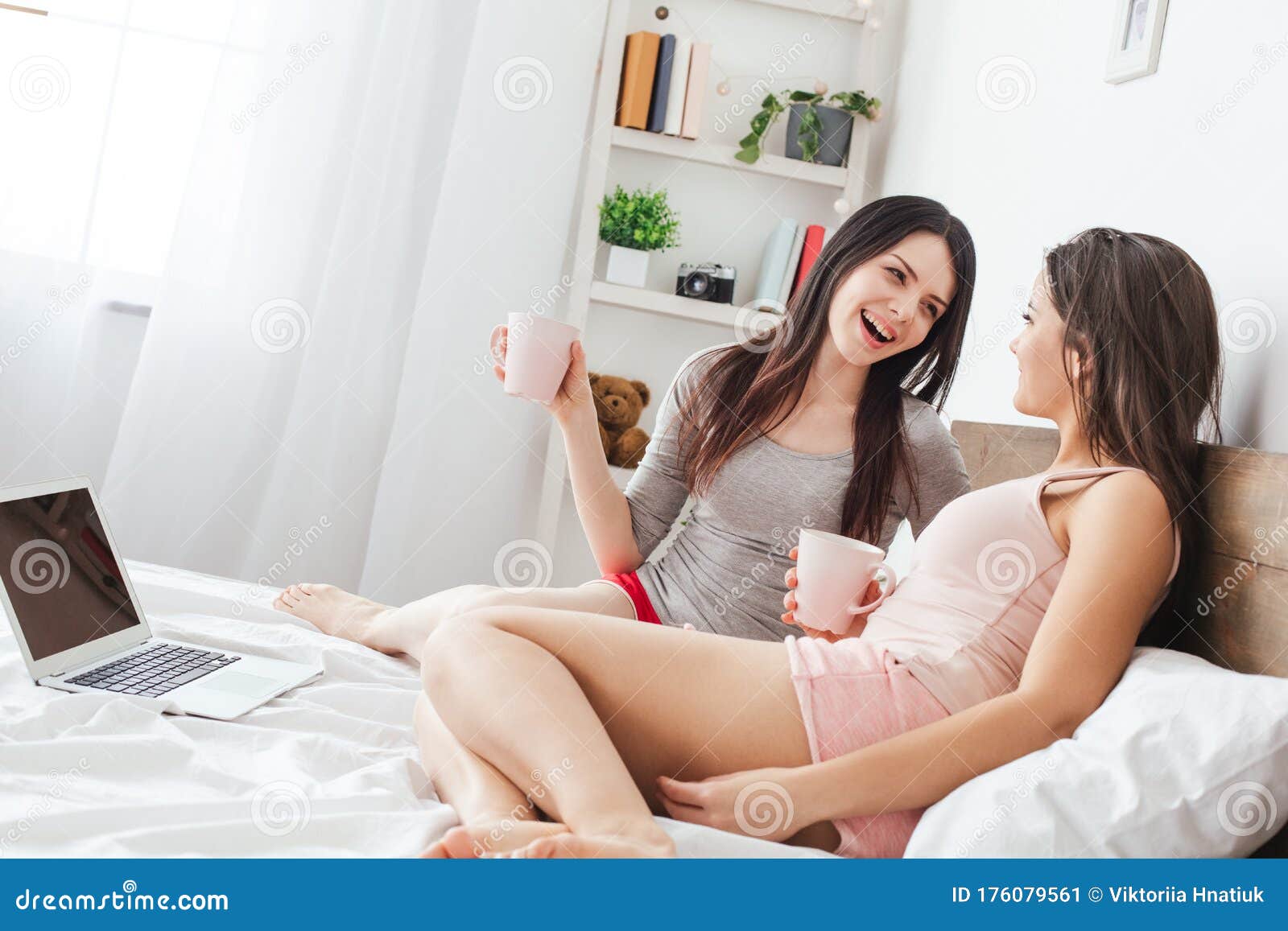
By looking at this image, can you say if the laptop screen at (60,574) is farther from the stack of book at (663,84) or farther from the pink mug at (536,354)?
the stack of book at (663,84)

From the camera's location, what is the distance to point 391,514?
274cm

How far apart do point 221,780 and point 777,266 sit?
6.84 feet

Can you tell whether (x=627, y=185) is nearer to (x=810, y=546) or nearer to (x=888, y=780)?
(x=810, y=546)

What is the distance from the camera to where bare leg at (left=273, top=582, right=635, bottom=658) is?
150 centimetres

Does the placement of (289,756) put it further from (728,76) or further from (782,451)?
(728,76)

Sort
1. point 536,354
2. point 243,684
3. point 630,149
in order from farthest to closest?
point 630,149, point 536,354, point 243,684

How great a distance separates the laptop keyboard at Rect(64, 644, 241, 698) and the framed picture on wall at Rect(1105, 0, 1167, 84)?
148 cm

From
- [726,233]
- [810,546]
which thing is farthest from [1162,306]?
[726,233]

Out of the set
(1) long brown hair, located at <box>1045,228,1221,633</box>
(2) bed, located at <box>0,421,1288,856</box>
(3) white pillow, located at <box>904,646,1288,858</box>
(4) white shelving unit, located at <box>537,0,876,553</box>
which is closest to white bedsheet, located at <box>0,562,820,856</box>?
(2) bed, located at <box>0,421,1288,856</box>

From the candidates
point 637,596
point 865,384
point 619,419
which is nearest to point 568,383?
point 637,596

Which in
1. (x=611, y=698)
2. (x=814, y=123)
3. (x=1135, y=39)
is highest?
(x=814, y=123)

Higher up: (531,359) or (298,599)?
(531,359)

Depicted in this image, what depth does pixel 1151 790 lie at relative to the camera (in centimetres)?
89

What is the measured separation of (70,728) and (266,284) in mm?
1816
